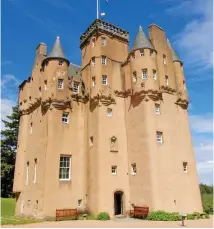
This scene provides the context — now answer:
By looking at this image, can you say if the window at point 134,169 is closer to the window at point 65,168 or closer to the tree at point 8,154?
the window at point 65,168

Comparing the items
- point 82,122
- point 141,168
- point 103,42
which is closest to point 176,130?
point 141,168

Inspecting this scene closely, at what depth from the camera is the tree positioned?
50.4 meters

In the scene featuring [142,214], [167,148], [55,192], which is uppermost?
[167,148]

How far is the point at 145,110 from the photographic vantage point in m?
32.8

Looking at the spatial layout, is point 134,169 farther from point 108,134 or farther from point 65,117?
point 65,117

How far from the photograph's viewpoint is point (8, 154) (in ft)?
170

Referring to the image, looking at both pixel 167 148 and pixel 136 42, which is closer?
pixel 167 148

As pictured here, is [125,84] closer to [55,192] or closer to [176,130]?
[176,130]

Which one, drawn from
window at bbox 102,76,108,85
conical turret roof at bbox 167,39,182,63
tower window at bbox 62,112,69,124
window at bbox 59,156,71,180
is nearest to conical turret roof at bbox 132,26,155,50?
conical turret roof at bbox 167,39,182,63

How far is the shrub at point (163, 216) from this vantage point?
27141 millimetres

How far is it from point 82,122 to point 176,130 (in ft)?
42.9

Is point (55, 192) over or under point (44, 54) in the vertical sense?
under

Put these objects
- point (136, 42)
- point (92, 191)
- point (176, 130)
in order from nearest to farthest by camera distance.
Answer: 1. point (92, 191)
2. point (176, 130)
3. point (136, 42)

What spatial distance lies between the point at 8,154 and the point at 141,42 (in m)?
34.9
